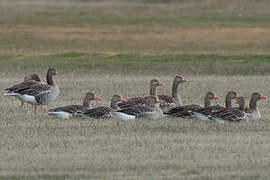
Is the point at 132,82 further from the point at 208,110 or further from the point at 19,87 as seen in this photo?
the point at 208,110

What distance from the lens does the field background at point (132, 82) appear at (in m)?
11.6

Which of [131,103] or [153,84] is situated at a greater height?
[153,84]

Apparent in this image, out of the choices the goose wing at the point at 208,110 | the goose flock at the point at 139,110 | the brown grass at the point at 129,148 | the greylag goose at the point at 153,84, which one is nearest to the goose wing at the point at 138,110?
the goose flock at the point at 139,110

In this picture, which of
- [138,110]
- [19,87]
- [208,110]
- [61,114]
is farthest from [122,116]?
[19,87]

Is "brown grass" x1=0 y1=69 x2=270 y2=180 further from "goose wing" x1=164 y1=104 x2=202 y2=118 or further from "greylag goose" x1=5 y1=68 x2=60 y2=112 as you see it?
"greylag goose" x1=5 y1=68 x2=60 y2=112

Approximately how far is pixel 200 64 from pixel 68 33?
16053 mm

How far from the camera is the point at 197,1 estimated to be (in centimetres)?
7812

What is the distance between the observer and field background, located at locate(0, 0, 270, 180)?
1161cm

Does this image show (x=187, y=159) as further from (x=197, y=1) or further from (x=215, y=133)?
(x=197, y=1)

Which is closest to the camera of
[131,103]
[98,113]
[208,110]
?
[208,110]

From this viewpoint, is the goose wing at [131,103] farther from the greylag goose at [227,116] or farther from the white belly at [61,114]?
the greylag goose at [227,116]

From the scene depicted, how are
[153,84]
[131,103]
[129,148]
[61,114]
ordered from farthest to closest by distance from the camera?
[153,84] → [131,103] → [61,114] → [129,148]

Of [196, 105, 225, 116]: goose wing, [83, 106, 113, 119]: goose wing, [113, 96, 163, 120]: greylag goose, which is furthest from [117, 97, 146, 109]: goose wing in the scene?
[196, 105, 225, 116]: goose wing

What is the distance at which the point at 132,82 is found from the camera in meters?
25.1
